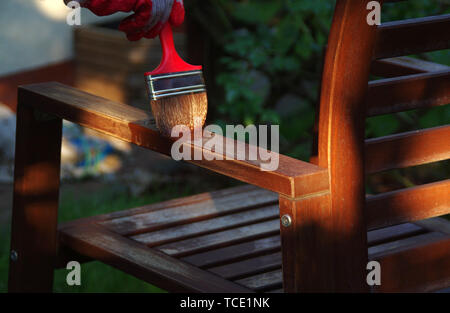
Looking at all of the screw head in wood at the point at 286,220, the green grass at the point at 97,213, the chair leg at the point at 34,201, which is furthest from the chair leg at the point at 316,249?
the green grass at the point at 97,213

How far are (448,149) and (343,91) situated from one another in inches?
11.2

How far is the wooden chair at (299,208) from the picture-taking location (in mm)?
1356

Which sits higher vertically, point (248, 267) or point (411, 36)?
point (411, 36)

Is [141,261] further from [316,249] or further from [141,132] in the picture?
[316,249]

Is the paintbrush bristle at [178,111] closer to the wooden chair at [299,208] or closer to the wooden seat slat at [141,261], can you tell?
the wooden chair at [299,208]

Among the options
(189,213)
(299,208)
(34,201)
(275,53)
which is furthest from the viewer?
(275,53)

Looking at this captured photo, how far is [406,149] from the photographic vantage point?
1459mm

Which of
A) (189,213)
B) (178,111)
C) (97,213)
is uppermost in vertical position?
(178,111)

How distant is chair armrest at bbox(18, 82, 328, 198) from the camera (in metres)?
1.33

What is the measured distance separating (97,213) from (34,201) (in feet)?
4.53

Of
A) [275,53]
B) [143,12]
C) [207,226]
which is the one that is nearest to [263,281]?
[207,226]

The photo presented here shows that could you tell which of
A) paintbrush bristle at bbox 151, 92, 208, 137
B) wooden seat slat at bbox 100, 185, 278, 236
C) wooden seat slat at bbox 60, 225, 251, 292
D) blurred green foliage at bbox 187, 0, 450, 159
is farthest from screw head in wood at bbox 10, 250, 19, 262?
blurred green foliage at bbox 187, 0, 450, 159

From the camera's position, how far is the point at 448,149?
5.00 feet
